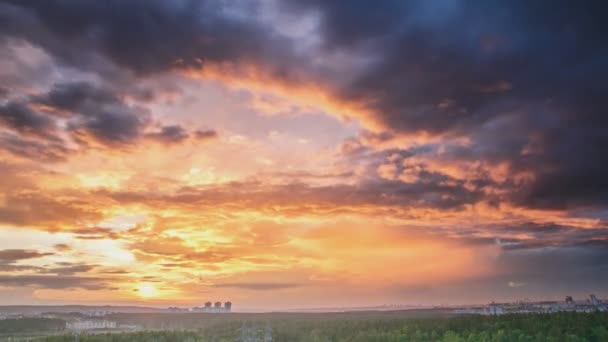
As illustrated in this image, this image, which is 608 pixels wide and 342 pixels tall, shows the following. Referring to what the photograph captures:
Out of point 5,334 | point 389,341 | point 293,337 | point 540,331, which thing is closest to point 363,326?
point 293,337

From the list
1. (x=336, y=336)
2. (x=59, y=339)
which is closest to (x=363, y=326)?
(x=336, y=336)

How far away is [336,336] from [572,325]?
41.8 meters

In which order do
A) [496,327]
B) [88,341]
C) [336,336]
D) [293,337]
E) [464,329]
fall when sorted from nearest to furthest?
1. [496,327]
2. [464,329]
3. [336,336]
4. [88,341]
5. [293,337]

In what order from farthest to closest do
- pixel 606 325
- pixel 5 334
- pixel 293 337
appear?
pixel 5 334 → pixel 293 337 → pixel 606 325

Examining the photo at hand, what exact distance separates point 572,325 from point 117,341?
272 ft

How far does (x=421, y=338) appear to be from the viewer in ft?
204

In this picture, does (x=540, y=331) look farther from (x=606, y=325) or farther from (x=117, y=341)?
(x=117, y=341)

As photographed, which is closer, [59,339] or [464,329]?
[464,329]

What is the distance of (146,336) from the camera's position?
104812 mm

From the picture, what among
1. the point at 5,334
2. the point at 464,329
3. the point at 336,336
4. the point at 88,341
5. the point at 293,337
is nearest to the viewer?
the point at 464,329

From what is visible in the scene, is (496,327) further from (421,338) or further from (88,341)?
(88,341)

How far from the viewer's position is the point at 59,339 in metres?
105

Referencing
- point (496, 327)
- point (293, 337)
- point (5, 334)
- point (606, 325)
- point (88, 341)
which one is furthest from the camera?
point (5, 334)

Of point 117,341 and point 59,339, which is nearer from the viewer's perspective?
point 117,341
